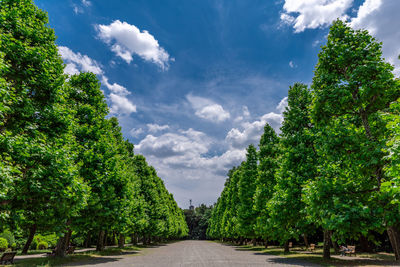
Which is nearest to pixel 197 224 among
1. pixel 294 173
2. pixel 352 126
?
pixel 294 173

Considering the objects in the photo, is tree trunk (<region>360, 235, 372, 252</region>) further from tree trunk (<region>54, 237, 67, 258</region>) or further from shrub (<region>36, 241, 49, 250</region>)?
shrub (<region>36, 241, 49, 250</region>)

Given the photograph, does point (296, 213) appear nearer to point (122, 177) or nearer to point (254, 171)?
point (122, 177)

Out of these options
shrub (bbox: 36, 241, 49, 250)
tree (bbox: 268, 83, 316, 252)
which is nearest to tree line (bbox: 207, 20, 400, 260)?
tree (bbox: 268, 83, 316, 252)

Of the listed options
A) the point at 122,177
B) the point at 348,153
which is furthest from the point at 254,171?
the point at 348,153

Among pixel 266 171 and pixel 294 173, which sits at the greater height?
pixel 266 171

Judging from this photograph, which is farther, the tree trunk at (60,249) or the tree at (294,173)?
the tree at (294,173)

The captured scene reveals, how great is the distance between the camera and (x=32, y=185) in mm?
10531

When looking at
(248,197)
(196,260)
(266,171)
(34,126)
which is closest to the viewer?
(34,126)

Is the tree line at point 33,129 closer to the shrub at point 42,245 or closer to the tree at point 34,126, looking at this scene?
the tree at point 34,126

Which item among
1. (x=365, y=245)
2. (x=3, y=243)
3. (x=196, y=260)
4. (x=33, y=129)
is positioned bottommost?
(x=3, y=243)

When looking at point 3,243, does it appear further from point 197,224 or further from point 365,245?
point 197,224

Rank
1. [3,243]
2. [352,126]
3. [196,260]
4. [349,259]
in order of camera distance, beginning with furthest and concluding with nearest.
Answer: [3,243], [196,260], [349,259], [352,126]

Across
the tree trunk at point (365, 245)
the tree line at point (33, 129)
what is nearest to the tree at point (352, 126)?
the tree line at point (33, 129)

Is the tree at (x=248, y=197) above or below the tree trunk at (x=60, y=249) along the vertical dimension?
above
